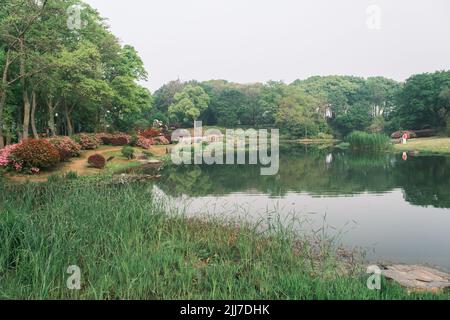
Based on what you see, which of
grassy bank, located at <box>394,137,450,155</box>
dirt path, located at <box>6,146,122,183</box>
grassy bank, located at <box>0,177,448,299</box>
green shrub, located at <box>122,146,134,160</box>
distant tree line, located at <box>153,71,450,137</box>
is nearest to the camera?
grassy bank, located at <box>0,177,448,299</box>

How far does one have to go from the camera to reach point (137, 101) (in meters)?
28.8

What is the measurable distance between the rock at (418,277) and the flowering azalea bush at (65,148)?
15.2 metres

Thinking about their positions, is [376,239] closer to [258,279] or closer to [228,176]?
[258,279]

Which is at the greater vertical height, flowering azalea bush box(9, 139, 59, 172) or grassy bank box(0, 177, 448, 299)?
flowering azalea bush box(9, 139, 59, 172)

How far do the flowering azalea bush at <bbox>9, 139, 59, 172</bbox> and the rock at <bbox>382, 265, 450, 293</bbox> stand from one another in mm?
13715

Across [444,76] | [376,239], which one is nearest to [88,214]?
[376,239]

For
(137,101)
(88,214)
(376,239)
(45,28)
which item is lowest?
(376,239)

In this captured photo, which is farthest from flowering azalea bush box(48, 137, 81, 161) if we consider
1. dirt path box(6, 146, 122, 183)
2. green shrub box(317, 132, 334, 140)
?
green shrub box(317, 132, 334, 140)

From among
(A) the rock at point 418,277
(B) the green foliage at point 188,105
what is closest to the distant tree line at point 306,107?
(B) the green foliage at point 188,105

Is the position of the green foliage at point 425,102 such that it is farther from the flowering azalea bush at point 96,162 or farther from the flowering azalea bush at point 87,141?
the flowering azalea bush at point 96,162

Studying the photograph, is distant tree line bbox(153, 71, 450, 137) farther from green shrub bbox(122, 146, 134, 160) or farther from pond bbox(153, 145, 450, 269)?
green shrub bbox(122, 146, 134, 160)

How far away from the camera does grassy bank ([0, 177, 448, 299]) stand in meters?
3.96

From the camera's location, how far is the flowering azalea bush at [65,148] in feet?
56.7
